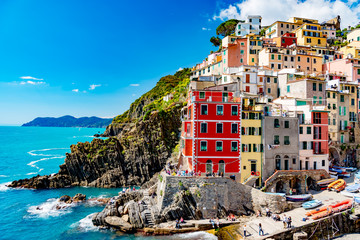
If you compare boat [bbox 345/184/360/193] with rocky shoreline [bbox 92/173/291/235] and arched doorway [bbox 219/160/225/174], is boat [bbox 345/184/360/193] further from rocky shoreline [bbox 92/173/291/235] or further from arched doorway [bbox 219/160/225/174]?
arched doorway [bbox 219/160/225/174]

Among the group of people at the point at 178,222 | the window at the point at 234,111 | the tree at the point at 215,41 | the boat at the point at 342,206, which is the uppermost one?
the tree at the point at 215,41

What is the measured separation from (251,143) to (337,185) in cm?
1361

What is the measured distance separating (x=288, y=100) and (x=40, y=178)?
5330cm

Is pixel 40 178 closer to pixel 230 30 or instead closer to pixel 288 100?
pixel 288 100

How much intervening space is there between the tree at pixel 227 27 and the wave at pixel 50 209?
77248mm

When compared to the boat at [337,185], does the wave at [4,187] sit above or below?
below

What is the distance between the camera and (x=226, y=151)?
1355 inches

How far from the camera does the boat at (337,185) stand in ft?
114

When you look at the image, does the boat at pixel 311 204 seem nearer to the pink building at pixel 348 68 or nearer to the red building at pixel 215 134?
the red building at pixel 215 134

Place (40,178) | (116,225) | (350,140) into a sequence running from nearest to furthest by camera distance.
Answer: (116,225) < (350,140) < (40,178)

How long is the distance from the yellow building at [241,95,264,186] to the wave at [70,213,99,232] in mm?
20969

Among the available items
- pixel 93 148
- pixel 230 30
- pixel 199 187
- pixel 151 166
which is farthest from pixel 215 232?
pixel 230 30

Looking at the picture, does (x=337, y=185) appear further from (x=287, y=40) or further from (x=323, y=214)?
(x=287, y=40)

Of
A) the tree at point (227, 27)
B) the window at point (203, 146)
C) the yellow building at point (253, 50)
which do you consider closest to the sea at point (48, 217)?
the window at point (203, 146)
